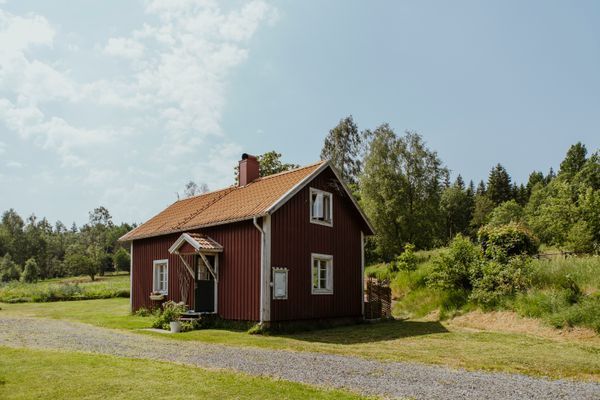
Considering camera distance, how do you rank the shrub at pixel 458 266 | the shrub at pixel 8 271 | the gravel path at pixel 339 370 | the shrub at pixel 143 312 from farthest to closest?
the shrub at pixel 8 271 → the shrub at pixel 143 312 → the shrub at pixel 458 266 → the gravel path at pixel 339 370

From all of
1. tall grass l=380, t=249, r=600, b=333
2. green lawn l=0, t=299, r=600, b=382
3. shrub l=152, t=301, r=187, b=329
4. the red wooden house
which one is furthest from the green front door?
tall grass l=380, t=249, r=600, b=333

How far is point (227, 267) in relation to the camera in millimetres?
18609

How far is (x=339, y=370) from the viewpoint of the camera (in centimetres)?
968

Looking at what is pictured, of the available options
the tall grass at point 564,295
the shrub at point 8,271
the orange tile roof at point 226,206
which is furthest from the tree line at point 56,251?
the tall grass at point 564,295

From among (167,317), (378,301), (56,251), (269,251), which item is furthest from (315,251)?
(56,251)

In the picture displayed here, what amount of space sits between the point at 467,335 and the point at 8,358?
12200 mm

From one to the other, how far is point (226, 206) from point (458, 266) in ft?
30.6

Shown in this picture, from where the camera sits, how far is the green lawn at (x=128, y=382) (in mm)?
7457

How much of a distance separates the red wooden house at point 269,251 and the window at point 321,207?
0.04m

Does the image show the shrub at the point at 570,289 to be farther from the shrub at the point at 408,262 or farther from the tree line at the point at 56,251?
the tree line at the point at 56,251

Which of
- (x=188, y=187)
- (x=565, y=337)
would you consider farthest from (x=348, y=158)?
(x=565, y=337)

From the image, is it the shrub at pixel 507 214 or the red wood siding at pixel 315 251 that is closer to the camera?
the red wood siding at pixel 315 251

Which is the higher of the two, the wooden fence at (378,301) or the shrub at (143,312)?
the wooden fence at (378,301)

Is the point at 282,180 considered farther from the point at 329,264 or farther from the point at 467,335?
the point at 467,335
